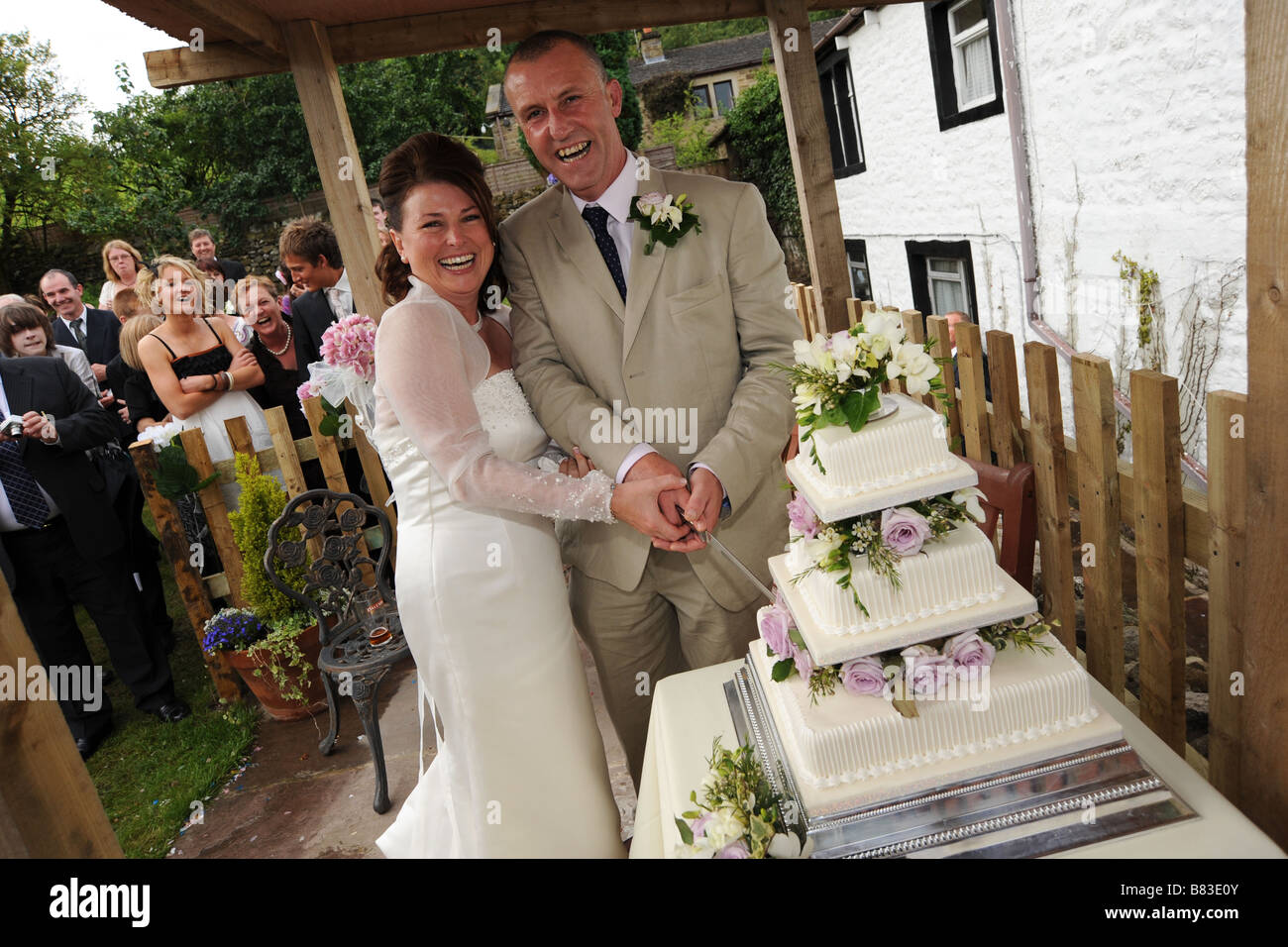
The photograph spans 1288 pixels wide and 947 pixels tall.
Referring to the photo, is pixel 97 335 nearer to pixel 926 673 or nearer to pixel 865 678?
pixel 865 678

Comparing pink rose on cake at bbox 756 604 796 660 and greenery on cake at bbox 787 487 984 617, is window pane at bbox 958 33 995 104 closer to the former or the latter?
greenery on cake at bbox 787 487 984 617

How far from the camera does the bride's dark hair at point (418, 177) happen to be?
263 centimetres

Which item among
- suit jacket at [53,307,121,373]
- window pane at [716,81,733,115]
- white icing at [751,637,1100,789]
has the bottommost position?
white icing at [751,637,1100,789]

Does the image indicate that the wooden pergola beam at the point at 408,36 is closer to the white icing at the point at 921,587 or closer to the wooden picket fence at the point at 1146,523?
the wooden picket fence at the point at 1146,523

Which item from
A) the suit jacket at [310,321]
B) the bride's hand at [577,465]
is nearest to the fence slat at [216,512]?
the suit jacket at [310,321]

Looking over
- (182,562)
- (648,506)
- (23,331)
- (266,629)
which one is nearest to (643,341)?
(648,506)

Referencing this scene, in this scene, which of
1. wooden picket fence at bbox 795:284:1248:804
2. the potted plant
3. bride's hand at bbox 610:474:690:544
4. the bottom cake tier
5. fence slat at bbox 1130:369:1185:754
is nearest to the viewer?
the bottom cake tier

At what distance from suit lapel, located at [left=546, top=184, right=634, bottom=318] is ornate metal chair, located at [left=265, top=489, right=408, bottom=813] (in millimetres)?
2202

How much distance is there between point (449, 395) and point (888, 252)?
11.0 m

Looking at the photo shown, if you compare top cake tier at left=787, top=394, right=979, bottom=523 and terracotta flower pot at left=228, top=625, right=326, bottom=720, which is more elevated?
top cake tier at left=787, top=394, right=979, bottom=523

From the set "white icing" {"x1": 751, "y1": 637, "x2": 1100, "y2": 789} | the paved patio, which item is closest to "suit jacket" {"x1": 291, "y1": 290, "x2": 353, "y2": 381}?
the paved patio

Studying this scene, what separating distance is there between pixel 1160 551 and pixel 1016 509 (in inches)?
17.0

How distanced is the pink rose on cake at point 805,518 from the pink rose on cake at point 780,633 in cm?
21

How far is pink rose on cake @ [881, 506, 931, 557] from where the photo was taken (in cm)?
177
